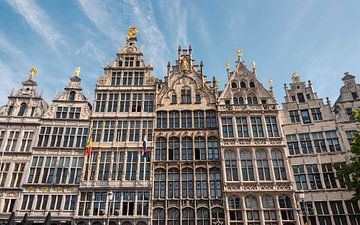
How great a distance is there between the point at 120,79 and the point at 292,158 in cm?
2280

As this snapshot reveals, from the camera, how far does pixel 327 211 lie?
26.2 m

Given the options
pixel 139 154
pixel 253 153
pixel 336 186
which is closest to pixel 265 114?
pixel 253 153

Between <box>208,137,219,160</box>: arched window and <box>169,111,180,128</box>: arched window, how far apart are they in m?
4.31

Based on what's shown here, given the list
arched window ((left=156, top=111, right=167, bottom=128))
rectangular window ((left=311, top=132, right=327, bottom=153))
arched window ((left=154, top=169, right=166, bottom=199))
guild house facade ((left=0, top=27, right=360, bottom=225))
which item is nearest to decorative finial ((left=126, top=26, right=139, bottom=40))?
guild house facade ((left=0, top=27, right=360, bottom=225))

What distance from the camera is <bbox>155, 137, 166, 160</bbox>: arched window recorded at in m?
29.5

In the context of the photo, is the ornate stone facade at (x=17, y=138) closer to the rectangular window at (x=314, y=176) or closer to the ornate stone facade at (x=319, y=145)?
the ornate stone facade at (x=319, y=145)

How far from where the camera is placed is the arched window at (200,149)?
29.3m

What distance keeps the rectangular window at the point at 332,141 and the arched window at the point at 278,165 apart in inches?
223

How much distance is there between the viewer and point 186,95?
3275 centimetres

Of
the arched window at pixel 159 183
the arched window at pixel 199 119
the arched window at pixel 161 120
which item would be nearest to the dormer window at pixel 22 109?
the arched window at pixel 161 120

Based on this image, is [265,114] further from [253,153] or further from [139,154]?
[139,154]

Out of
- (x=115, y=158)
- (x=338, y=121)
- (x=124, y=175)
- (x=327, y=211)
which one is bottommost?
(x=327, y=211)

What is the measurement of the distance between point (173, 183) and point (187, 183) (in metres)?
1.50

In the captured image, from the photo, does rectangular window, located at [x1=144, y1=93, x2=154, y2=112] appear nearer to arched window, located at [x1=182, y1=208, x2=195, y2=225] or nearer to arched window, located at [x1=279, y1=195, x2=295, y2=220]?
arched window, located at [x1=182, y1=208, x2=195, y2=225]
